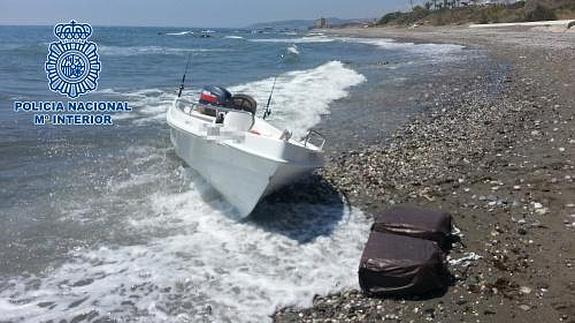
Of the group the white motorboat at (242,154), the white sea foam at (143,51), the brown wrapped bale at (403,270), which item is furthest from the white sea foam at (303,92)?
the white sea foam at (143,51)

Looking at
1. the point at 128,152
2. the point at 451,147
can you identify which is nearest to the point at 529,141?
the point at 451,147

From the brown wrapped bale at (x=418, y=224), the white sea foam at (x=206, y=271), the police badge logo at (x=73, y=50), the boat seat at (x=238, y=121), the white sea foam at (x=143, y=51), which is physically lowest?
the white sea foam at (x=206, y=271)

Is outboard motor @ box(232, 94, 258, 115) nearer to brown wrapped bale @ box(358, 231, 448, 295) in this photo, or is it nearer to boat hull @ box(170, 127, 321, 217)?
boat hull @ box(170, 127, 321, 217)

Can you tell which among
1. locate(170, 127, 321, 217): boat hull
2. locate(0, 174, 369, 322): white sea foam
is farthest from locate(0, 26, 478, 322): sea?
locate(170, 127, 321, 217): boat hull

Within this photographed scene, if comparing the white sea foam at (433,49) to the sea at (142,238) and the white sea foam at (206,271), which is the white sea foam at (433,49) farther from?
the white sea foam at (206,271)

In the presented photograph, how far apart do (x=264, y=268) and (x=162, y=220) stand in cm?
269

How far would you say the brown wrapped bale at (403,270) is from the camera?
662 centimetres

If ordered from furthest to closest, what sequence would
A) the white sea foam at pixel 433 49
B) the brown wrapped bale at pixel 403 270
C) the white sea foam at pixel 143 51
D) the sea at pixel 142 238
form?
the white sea foam at pixel 143 51 → the white sea foam at pixel 433 49 → the sea at pixel 142 238 → the brown wrapped bale at pixel 403 270

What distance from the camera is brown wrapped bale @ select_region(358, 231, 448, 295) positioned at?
21.7 feet

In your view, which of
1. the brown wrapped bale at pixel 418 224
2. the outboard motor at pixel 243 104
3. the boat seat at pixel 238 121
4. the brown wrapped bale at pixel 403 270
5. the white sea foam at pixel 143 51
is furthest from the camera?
the white sea foam at pixel 143 51

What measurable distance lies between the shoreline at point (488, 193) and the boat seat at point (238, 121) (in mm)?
2025

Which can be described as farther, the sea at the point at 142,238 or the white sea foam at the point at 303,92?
the white sea foam at the point at 303,92

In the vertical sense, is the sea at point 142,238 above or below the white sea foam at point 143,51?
below

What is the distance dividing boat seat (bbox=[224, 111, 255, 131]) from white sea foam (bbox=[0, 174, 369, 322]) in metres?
1.65
